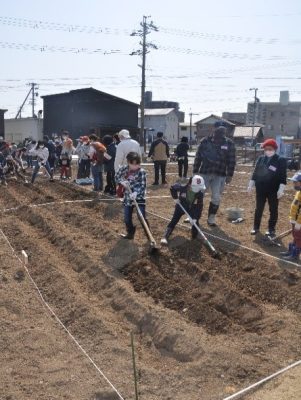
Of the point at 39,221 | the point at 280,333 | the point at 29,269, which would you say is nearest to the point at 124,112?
the point at 39,221

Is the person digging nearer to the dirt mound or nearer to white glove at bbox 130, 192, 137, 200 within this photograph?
the dirt mound

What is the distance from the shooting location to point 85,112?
37.8 metres

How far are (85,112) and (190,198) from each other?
31.9 metres

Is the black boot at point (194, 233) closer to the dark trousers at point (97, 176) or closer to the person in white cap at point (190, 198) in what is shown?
the person in white cap at point (190, 198)

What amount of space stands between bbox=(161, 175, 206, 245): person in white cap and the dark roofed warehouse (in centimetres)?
3020

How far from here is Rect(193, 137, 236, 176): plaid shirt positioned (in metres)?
7.96

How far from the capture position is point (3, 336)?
4680mm

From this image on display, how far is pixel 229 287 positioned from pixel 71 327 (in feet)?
6.15

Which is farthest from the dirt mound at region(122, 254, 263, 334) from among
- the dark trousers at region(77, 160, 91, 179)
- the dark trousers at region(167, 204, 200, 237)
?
the dark trousers at region(77, 160, 91, 179)

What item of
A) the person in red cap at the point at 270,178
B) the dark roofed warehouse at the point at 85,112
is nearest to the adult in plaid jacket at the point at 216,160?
the person in red cap at the point at 270,178

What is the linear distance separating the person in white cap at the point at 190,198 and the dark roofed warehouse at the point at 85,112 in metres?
30.2

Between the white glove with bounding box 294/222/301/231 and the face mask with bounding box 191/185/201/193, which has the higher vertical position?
the face mask with bounding box 191/185/201/193

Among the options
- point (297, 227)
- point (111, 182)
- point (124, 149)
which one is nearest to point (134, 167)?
point (124, 149)

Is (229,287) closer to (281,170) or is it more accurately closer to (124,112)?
(281,170)
